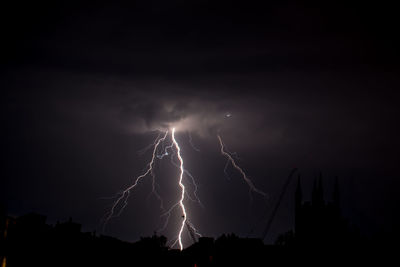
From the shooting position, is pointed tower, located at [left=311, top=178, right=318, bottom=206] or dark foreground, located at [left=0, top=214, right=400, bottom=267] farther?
pointed tower, located at [left=311, top=178, right=318, bottom=206]

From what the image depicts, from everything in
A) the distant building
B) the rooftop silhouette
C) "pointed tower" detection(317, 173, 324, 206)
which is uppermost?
"pointed tower" detection(317, 173, 324, 206)

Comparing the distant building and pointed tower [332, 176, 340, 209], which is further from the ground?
pointed tower [332, 176, 340, 209]

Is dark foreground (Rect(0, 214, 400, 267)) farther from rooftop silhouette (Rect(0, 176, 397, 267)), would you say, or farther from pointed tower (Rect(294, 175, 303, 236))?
pointed tower (Rect(294, 175, 303, 236))

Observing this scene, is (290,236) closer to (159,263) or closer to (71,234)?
(159,263)

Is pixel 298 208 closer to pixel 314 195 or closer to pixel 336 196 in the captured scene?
pixel 314 195

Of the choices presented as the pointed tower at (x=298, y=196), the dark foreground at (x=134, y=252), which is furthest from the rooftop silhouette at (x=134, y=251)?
the pointed tower at (x=298, y=196)

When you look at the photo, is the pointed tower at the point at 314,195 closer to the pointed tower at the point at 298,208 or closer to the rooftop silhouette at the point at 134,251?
the pointed tower at the point at 298,208

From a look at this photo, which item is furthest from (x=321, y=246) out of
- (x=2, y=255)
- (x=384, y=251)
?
(x=2, y=255)

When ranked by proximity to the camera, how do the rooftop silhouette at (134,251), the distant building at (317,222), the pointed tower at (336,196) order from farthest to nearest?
the pointed tower at (336,196) < the distant building at (317,222) < the rooftop silhouette at (134,251)

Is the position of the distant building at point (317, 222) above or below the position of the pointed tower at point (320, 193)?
below

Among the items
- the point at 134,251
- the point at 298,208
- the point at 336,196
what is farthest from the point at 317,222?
the point at 134,251

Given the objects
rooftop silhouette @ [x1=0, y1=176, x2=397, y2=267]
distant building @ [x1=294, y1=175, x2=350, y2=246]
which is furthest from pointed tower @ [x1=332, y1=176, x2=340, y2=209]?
rooftop silhouette @ [x1=0, y1=176, x2=397, y2=267]

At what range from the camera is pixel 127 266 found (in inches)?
1891

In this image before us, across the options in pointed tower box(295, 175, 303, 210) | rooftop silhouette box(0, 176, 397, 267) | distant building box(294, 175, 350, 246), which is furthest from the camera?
pointed tower box(295, 175, 303, 210)
